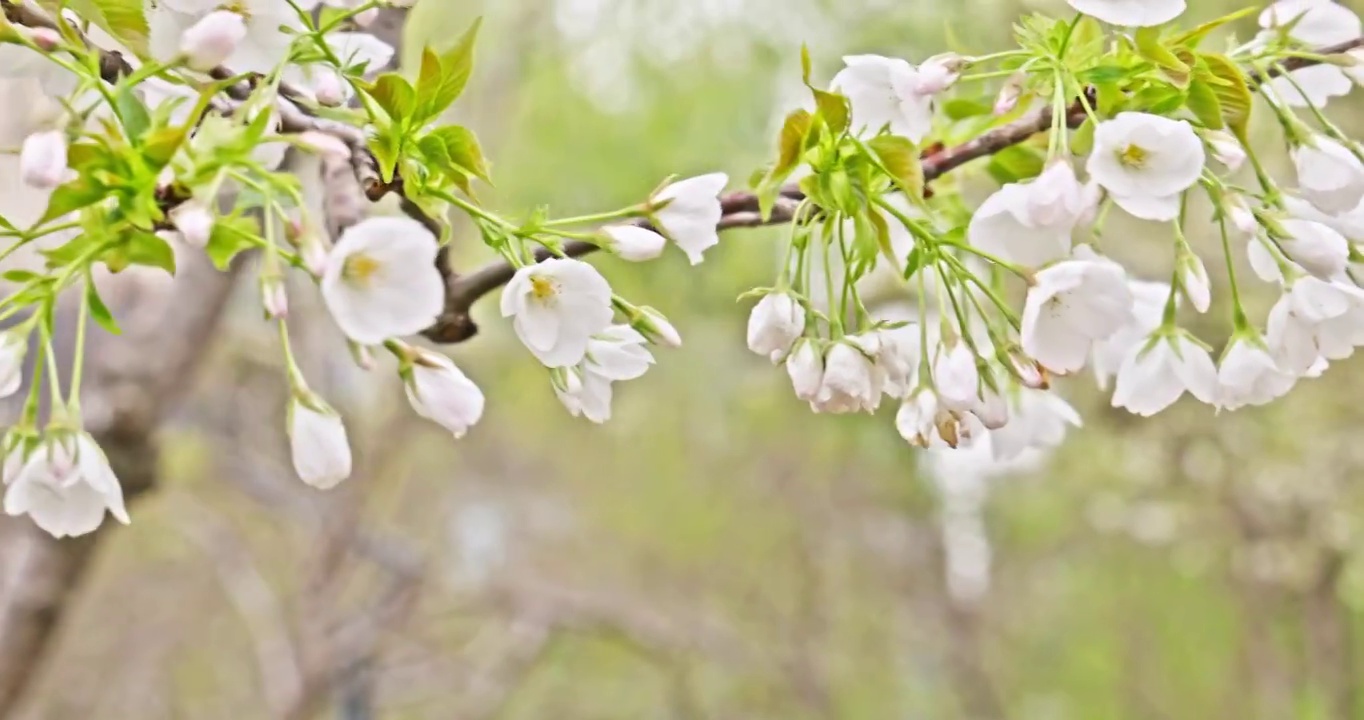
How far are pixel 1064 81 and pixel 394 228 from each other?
0.26 metres

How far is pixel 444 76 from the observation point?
1.41 feet

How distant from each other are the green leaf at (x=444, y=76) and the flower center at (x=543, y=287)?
0.24 ft

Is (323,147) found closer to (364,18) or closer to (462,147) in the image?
(462,147)

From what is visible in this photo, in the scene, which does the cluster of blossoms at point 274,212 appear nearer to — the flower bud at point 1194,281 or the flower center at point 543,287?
the flower center at point 543,287

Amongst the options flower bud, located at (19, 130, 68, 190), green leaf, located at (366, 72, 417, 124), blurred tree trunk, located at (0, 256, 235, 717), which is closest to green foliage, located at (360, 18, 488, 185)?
green leaf, located at (366, 72, 417, 124)

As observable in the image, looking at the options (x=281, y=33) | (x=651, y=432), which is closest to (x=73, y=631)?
(x=651, y=432)

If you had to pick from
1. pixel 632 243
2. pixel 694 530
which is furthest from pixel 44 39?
pixel 694 530

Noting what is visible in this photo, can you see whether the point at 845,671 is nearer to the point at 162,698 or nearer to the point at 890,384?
the point at 162,698

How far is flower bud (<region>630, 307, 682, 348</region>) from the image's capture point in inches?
20.1

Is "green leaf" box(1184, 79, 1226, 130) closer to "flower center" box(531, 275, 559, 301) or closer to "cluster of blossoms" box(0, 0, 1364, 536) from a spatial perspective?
"cluster of blossoms" box(0, 0, 1364, 536)

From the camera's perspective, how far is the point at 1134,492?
4.19m

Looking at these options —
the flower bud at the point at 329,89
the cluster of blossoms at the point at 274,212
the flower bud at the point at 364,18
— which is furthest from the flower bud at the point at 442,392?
the flower bud at the point at 364,18

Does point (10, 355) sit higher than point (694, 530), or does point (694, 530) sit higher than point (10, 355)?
point (10, 355)

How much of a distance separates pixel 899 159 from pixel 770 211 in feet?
0.20
